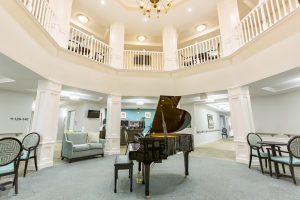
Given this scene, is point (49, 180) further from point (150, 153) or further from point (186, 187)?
point (186, 187)

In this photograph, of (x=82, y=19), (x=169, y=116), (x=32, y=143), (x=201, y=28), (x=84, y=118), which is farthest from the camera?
(x=84, y=118)

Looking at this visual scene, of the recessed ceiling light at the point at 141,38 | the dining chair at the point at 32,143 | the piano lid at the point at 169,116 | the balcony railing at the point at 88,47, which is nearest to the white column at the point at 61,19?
the balcony railing at the point at 88,47

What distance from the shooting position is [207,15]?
256 inches

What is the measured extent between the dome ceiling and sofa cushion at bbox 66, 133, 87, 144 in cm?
521

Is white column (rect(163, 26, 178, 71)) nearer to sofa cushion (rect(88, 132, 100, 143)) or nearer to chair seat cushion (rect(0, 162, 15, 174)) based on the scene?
sofa cushion (rect(88, 132, 100, 143))

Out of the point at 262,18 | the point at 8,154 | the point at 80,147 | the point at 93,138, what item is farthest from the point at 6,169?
the point at 262,18

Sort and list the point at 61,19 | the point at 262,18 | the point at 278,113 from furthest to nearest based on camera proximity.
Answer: the point at 278,113 < the point at 61,19 < the point at 262,18

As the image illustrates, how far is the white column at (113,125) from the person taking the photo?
593cm

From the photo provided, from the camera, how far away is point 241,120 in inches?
185

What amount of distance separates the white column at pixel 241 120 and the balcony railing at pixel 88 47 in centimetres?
515

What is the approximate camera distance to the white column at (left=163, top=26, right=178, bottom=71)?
6.54 m

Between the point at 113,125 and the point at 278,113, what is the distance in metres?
7.12

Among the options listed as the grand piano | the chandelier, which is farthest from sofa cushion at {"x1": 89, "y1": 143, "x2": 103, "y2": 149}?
the chandelier

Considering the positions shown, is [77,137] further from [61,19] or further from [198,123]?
[198,123]
